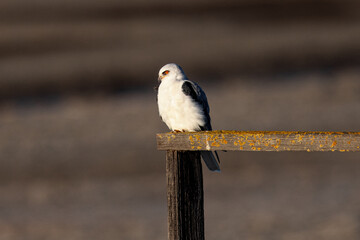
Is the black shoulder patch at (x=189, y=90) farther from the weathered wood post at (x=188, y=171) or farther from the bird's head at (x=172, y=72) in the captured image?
the weathered wood post at (x=188, y=171)

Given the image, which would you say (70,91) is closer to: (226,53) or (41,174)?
(226,53)

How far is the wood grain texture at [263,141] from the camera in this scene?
12.3ft

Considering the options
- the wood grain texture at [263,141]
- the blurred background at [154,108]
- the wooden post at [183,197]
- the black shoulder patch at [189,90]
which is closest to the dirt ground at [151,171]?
the blurred background at [154,108]

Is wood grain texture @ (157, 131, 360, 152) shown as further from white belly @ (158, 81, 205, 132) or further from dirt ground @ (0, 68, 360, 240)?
dirt ground @ (0, 68, 360, 240)

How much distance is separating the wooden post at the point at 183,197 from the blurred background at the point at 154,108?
5543 millimetres

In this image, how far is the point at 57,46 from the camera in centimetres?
2681

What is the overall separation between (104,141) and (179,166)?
12.0m

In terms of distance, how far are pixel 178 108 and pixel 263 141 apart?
1.39 m

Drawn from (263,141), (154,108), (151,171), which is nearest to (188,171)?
(263,141)

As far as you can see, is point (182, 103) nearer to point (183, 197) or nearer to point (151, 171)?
point (183, 197)

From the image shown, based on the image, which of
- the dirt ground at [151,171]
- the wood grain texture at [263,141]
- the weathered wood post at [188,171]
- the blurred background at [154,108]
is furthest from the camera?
the blurred background at [154,108]

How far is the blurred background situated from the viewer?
11211 mm

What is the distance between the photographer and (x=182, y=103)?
5.15 metres

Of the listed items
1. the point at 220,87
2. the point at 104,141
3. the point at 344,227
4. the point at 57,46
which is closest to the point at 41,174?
the point at 104,141
